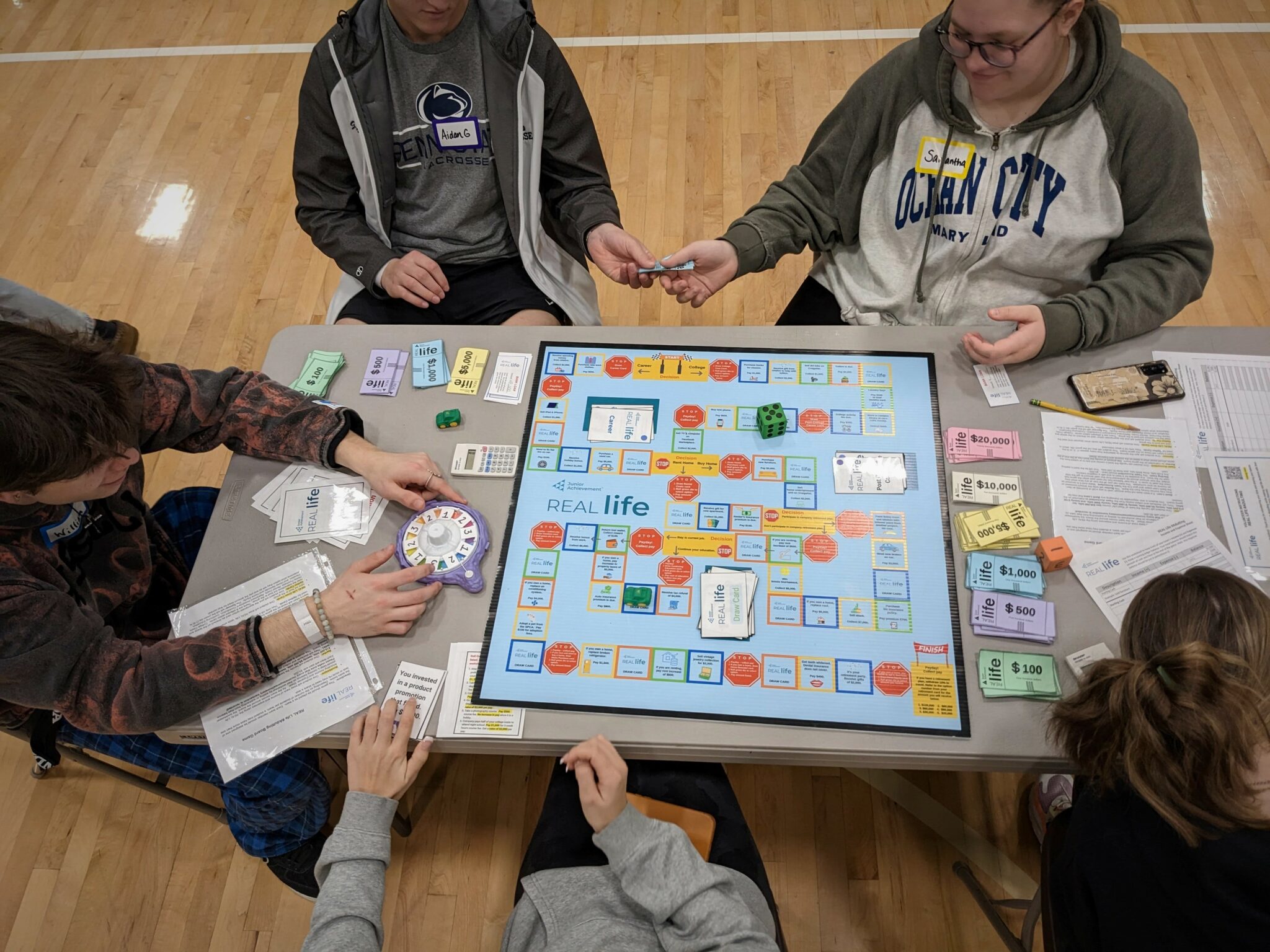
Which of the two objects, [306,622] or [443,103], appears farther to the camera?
[443,103]

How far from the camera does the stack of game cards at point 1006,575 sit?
121cm

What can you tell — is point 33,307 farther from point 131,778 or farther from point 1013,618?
point 1013,618

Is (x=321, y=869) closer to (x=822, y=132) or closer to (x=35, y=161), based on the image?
(x=822, y=132)

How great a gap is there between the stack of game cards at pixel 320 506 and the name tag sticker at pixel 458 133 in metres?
0.89

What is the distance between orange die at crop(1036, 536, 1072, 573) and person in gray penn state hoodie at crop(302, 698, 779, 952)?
66cm

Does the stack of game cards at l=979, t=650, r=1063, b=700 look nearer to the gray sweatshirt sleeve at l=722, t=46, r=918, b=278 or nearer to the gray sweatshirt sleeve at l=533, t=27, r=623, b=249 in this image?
the gray sweatshirt sleeve at l=722, t=46, r=918, b=278

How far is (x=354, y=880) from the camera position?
121 cm

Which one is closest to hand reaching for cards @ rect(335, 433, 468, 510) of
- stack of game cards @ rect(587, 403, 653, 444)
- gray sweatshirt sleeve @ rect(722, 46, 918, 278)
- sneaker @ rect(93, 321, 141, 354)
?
stack of game cards @ rect(587, 403, 653, 444)

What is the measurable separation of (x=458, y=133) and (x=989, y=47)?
1.13m

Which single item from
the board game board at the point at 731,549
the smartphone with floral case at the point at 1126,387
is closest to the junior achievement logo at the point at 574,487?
the board game board at the point at 731,549

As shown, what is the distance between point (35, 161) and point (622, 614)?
3.44 m

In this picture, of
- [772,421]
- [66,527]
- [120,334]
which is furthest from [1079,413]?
[120,334]

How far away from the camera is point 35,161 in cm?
328

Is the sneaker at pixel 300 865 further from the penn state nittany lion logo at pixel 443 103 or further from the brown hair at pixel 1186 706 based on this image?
the penn state nittany lion logo at pixel 443 103
